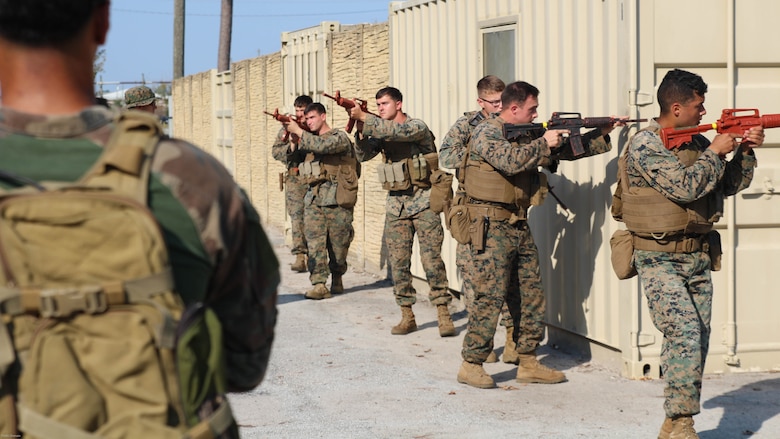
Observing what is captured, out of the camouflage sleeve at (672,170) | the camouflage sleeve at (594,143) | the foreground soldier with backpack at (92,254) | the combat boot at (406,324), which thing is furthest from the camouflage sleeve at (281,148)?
the foreground soldier with backpack at (92,254)

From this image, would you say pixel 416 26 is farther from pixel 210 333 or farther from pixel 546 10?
pixel 210 333

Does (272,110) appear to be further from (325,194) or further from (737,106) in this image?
(737,106)

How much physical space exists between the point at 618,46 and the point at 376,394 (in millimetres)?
2665

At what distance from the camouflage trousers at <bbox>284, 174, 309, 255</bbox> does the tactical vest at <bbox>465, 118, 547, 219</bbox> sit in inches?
251

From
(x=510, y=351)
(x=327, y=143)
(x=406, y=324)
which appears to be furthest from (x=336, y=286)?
(x=510, y=351)

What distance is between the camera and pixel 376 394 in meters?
7.41

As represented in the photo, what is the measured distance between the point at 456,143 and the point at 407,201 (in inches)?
59.9

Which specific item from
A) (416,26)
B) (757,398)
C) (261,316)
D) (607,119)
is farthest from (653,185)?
(416,26)

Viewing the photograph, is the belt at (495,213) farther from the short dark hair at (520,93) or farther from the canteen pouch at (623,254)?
the canteen pouch at (623,254)

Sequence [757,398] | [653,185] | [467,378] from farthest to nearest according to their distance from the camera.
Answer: [467,378] < [757,398] < [653,185]

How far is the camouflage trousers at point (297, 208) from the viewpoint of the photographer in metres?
13.8

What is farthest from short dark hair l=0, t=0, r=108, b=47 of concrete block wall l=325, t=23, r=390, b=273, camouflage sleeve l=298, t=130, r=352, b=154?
concrete block wall l=325, t=23, r=390, b=273

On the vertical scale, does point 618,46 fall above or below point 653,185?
above

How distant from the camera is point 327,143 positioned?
11406 mm
